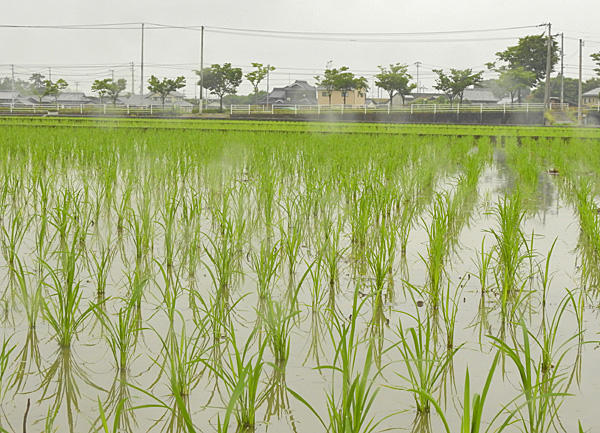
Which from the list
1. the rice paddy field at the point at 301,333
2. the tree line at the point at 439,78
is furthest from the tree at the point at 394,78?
the rice paddy field at the point at 301,333

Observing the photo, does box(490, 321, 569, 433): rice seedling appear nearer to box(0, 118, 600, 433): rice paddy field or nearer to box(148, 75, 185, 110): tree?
box(0, 118, 600, 433): rice paddy field

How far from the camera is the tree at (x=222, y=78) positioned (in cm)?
5850

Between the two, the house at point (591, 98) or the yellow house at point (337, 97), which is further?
the yellow house at point (337, 97)

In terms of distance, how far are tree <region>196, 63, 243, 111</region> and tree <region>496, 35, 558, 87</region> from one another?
2209 cm

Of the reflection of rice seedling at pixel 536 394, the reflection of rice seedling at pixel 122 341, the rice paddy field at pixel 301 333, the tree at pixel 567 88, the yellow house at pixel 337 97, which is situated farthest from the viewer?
the yellow house at pixel 337 97

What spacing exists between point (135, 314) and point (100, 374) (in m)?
0.59

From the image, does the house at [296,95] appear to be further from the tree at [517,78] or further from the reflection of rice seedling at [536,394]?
the reflection of rice seedling at [536,394]

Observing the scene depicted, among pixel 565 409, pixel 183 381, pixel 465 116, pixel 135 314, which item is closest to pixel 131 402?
pixel 183 381

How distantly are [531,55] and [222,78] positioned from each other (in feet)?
84.0

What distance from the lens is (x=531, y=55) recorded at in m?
54.6

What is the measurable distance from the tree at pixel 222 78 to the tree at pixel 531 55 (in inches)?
870

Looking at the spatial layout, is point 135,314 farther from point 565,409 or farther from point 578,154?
point 578,154

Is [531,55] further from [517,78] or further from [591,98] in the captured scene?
[591,98]

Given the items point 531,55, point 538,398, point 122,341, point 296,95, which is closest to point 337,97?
point 296,95
